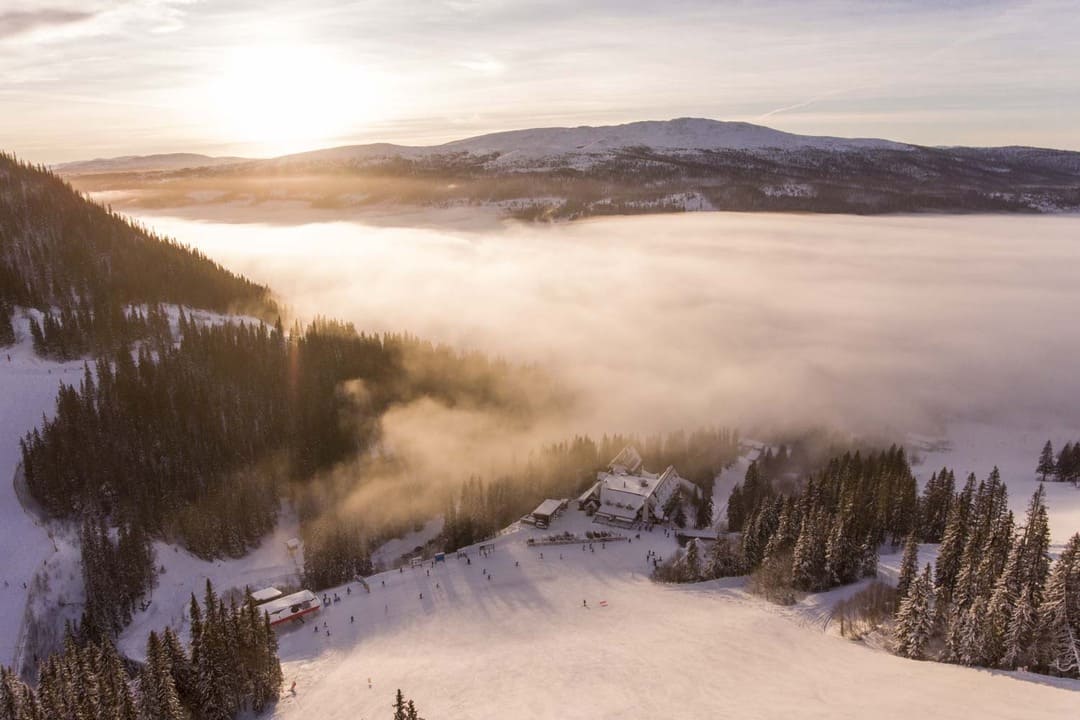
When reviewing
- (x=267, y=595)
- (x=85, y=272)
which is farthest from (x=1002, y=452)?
(x=85, y=272)

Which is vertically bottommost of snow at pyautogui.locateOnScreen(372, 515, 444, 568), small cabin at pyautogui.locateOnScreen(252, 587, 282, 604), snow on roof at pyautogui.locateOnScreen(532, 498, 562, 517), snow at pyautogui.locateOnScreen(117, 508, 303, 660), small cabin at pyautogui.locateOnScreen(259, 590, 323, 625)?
snow at pyautogui.locateOnScreen(372, 515, 444, 568)

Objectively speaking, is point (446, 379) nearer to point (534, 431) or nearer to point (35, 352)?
point (534, 431)

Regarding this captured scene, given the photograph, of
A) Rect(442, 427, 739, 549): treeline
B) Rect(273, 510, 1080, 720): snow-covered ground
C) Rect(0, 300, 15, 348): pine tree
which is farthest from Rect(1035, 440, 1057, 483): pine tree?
Rect(0, 300, 15, 348): pine tree

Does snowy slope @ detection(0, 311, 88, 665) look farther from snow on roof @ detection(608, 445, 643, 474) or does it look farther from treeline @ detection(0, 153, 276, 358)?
snow on roof @ detection(608, 445, 643, 474)

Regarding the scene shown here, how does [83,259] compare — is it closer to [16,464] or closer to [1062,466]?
[16,464]

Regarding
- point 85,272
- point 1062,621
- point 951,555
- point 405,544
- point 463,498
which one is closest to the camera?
point 1062,621

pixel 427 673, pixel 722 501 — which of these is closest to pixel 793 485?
pixel 722 501
